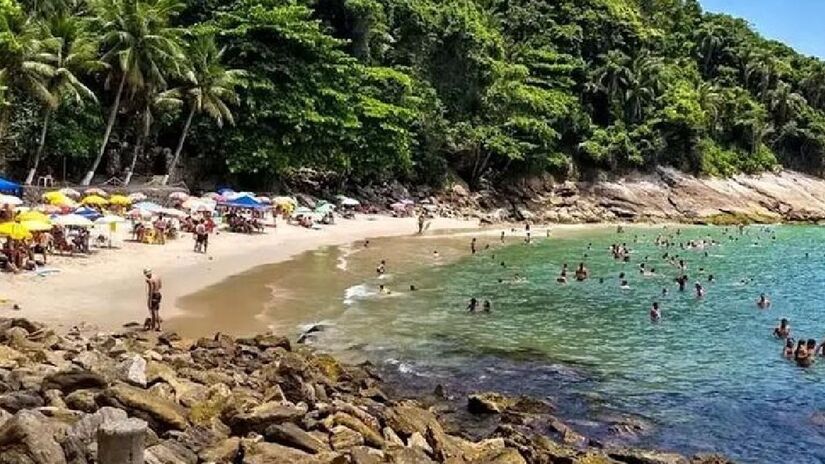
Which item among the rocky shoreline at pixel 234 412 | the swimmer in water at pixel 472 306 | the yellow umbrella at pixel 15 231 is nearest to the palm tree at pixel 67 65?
the yellow umbrella at pixel 15 231

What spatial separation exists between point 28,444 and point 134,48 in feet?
148

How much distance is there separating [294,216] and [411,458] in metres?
42.0

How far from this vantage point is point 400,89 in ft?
226

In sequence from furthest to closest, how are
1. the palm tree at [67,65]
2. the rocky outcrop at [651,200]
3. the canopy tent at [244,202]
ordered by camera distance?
the rocky outcrop at [651,200], the canopy tent at [244,202], the palm tree at [67,65]

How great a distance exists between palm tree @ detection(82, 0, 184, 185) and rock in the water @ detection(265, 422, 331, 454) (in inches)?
1664

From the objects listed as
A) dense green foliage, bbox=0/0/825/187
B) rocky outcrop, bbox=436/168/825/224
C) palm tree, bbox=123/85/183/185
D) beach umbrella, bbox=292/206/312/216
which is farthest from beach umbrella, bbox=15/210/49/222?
rocky outcrop, bbox=436/168/825/224

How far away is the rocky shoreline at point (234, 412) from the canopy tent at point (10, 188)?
2462cm

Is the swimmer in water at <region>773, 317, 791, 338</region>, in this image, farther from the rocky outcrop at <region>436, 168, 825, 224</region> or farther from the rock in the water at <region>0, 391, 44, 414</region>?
the rocky outcrop at <region>436, 168, 825, 224</region>

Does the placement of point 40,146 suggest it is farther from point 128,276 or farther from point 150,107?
point 128,276

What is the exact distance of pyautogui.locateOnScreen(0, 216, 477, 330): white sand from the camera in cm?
2258

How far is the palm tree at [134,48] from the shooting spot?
161 feet

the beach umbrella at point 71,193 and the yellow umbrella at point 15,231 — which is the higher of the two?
the beach umbrella at point 71,193

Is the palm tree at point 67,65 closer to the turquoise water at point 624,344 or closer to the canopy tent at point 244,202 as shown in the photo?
the canopy tent at point 244,202

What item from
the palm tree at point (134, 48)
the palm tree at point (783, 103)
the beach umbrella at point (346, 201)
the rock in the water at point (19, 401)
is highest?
the palm tree at point (783, 103)
